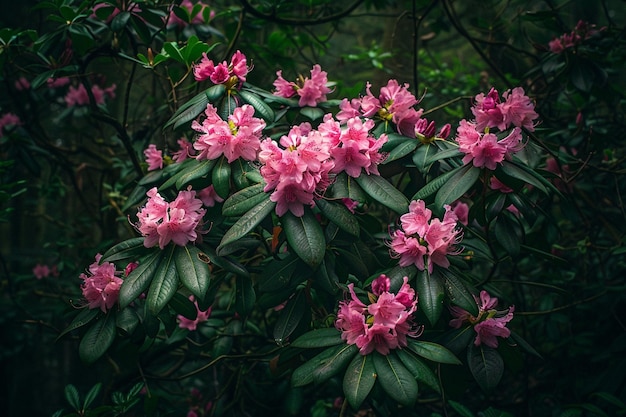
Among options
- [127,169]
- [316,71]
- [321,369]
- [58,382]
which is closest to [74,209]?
[58,382]

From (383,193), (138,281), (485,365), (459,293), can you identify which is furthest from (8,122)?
(485,365)

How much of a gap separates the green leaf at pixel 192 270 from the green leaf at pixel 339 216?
1.09ft

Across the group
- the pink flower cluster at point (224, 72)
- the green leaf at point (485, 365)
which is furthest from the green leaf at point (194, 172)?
the green leaf at point (485, 365)

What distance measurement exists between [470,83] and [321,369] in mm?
2183

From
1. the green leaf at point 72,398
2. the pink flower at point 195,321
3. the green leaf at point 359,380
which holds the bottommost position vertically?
the pink flower at point 195,321

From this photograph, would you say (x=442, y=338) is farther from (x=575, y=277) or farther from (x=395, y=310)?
(x=575, y=277)

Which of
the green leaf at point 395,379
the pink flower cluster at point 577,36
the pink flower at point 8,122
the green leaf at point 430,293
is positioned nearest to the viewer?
the green leaf at point 395,379

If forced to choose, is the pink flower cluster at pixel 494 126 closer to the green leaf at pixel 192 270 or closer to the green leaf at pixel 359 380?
the green leaf at pixel 359 380

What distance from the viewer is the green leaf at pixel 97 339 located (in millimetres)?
1357

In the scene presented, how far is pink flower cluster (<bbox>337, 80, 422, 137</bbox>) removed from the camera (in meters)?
1.58

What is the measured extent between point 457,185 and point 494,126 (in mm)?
283

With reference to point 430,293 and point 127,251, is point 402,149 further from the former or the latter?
point 127,251

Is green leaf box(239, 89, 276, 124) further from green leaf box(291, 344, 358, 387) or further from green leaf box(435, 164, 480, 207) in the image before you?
green leaf box(291, 344, 358, 387)

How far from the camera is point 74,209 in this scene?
3.86 meters
